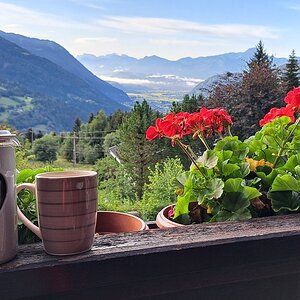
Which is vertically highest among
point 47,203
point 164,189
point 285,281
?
point 47,203

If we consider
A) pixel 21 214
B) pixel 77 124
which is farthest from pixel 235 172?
pixel 77 124

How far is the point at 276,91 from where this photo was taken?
2.98 meters

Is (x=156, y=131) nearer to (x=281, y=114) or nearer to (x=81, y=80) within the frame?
(x=281, y=114)

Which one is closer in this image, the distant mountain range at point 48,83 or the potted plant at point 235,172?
the potted plant at point 235,172

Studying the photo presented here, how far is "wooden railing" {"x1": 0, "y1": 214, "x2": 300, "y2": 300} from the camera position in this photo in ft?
1.30

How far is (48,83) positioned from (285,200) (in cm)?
435

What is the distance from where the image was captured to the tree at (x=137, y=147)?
14.5 feet

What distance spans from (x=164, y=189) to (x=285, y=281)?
7.31 ft

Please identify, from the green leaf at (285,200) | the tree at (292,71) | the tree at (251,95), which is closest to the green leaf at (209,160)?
the green leaf at (285,200)

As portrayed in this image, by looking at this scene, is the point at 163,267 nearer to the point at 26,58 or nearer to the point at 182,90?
the point at 182,90

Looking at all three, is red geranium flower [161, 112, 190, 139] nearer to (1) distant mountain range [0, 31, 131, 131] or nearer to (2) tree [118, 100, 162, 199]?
(1) distant mountain range [0, 31, 131, 131]

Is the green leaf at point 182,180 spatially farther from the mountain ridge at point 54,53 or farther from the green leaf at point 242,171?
the mountain ridge at point 54,53

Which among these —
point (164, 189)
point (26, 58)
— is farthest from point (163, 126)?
point (26, 58)

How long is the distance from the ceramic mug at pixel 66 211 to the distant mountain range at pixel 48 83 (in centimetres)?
286
